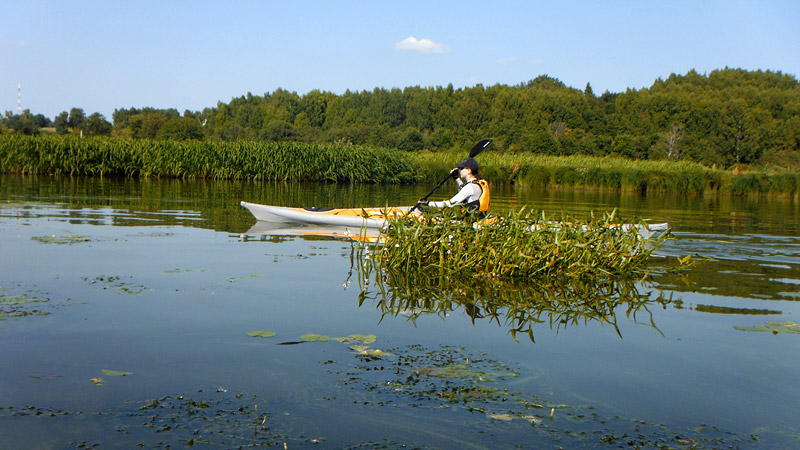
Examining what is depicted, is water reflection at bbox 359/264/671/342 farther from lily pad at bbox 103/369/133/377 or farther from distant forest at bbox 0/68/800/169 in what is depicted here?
distant forest at bbox 0/68/800/169

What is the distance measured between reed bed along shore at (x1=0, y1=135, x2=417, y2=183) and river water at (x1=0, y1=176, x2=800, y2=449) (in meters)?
22.7

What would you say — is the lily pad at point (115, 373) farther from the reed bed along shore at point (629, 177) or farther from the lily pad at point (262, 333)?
the reed bed along shore at point (629, 177)

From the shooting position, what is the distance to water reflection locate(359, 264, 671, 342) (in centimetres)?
652

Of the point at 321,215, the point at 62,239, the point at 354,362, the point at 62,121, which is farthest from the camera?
the point at 62,121

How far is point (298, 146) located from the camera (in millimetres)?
33719

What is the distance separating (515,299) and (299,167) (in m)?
26.4

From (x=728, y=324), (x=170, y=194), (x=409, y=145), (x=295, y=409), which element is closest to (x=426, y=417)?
(x=295, y=409)

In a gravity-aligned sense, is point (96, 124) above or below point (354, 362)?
above

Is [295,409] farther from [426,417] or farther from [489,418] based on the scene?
[489,418]

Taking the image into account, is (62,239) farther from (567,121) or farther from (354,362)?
(567,121)

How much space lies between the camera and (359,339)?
555 centimetres

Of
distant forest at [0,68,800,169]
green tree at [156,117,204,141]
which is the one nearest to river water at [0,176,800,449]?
distant forest at [0,68,800,169]

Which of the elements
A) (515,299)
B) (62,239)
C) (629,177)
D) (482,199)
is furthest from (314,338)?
(629,177)

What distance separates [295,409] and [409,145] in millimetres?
67372
